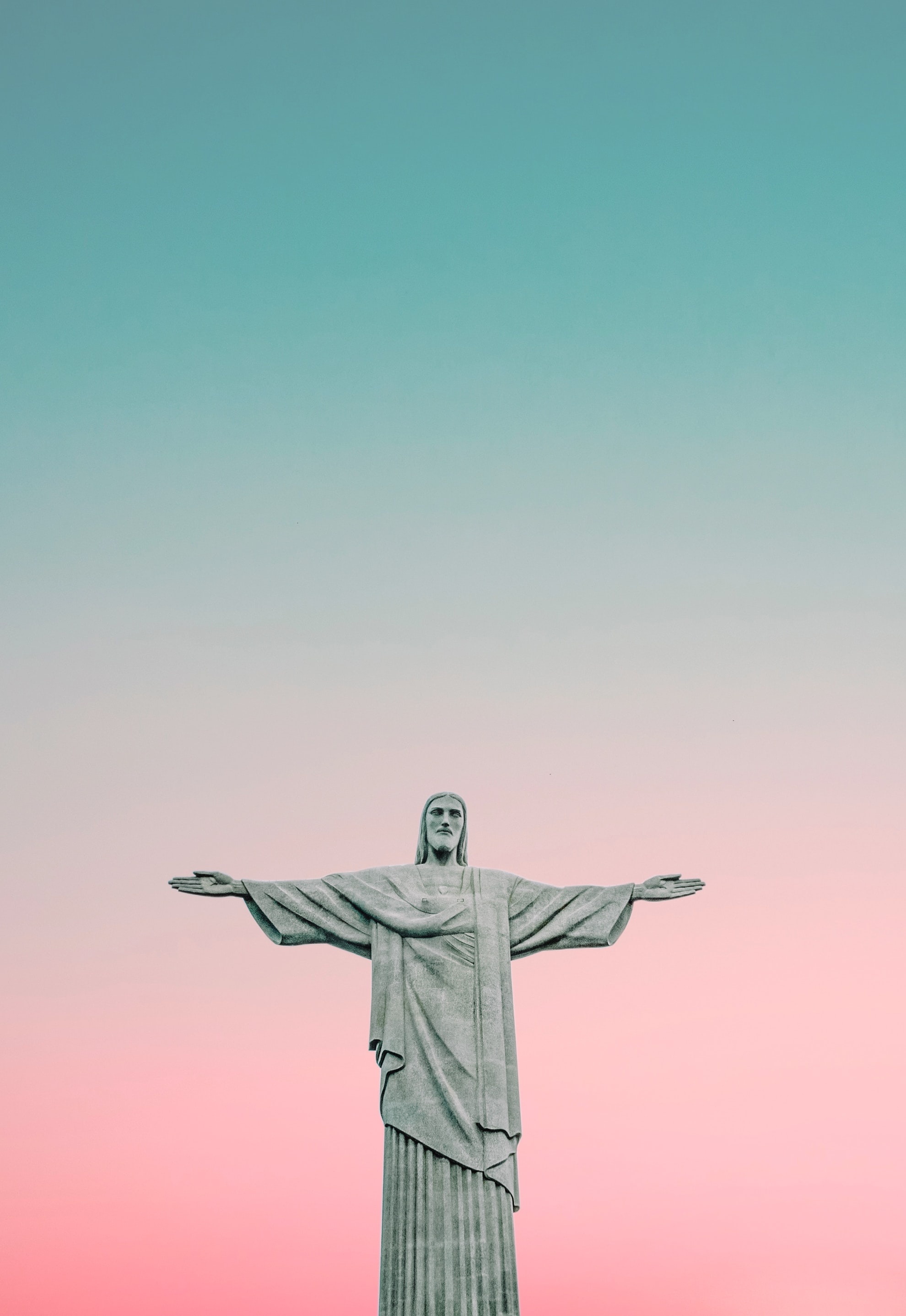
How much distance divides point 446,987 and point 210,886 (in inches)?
129

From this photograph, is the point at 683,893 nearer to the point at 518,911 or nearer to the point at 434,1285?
the point at 518,911

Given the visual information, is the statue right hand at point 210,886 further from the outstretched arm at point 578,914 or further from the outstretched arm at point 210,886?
the outstretched arm at point 578,914

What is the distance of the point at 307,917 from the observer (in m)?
18.8

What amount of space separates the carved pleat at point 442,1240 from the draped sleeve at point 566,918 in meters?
2.98

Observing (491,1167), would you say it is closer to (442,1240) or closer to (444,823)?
(442,1240)

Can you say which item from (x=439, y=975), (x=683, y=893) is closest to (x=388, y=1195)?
(x=439, y=975)

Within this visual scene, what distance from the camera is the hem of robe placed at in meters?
17.2

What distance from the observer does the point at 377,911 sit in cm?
1862

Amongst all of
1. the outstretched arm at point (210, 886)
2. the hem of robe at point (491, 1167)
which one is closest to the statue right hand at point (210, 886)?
the outstretched arm at point (210, 886)

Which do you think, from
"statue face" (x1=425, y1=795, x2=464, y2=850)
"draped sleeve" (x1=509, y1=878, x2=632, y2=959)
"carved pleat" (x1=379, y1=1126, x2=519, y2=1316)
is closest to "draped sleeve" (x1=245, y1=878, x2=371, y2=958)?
"statue face" (x1=425, y1=795, x2=464, y2=850)

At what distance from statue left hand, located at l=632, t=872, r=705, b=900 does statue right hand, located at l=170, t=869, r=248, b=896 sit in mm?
5140

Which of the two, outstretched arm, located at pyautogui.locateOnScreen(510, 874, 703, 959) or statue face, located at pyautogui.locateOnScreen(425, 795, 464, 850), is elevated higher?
statue face, located at pyautogui.locateOnScreen(425, 795, 464, 850)

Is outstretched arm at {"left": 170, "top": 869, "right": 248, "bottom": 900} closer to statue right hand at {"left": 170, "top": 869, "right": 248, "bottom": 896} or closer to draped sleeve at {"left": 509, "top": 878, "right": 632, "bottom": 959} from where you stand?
statue right hand at {"left": 170, "top": 869, "right": 248, "bottom": 896}

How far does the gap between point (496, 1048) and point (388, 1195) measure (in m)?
2.12
